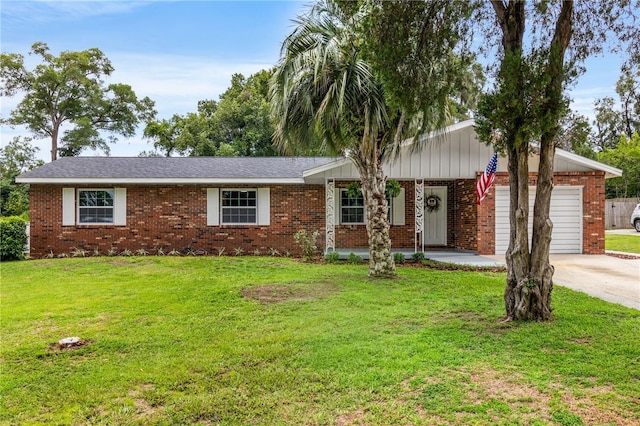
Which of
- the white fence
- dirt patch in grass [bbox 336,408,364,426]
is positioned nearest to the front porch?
dirt patch in grass [bbox 336,408,364,426]

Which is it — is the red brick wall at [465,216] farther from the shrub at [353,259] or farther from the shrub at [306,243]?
the shrub at [306,243]

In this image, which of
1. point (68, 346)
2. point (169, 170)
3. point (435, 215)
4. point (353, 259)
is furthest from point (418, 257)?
point (68, 346)

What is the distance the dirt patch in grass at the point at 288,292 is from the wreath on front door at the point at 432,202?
7926mm

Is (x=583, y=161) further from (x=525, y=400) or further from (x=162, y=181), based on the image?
(x=162, y=181)

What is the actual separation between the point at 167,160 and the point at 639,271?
15.0m

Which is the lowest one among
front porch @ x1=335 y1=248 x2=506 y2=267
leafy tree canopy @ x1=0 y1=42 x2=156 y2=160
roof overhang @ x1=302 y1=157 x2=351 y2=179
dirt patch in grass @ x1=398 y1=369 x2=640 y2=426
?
dirt patch in grass @ x1=398 y1=369 x2=640 y2=426

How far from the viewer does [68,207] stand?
45.2ft

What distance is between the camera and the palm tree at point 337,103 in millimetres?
8500

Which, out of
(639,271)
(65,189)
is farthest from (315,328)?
(65,189)

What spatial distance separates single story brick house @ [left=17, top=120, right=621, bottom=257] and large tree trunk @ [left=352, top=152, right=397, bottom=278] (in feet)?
11.6

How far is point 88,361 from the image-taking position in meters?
4.36

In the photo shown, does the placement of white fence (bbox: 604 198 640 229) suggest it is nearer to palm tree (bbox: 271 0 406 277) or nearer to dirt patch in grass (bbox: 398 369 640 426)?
palm tree (bbox: 271 0 406 277)

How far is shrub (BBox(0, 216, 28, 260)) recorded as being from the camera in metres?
12.8

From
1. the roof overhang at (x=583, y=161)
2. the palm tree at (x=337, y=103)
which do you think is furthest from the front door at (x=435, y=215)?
the palm tree at (x=337, y=103)
